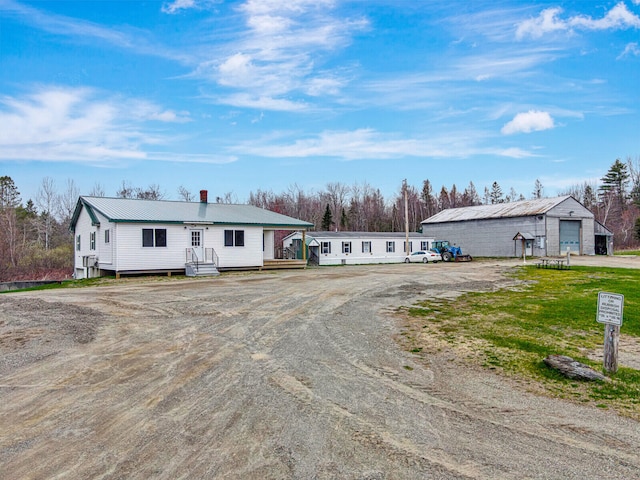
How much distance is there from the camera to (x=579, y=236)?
43406 mm

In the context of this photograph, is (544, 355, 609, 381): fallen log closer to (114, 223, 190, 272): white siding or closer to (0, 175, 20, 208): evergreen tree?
(114, 223, 190, 272): white siding

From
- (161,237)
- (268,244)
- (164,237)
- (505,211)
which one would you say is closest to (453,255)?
(505,211)

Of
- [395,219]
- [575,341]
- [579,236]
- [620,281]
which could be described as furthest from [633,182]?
[575,341]

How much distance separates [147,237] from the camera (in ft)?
80.6

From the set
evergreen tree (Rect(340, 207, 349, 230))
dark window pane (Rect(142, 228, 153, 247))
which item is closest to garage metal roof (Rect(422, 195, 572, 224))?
evergreen tree (Rect(340, 207, 349, 230))

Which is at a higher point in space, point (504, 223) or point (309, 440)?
point (504, 223)

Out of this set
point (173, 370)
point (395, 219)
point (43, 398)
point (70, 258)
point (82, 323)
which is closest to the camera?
point (43, 398)

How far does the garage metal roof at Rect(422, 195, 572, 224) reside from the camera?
139 feet

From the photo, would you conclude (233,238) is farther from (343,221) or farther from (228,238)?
(343,221)

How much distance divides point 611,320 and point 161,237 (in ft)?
73.9

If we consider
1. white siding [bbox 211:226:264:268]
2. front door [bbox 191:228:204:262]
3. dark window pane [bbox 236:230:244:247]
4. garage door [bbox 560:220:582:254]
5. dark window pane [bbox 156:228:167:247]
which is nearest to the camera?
dark window pane [bbox 156:228:167:247]

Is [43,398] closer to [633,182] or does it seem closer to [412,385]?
[412,385]

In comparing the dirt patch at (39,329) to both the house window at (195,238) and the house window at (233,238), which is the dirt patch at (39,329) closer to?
the house window at (195,238)

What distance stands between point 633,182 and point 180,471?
99890 millimetres
